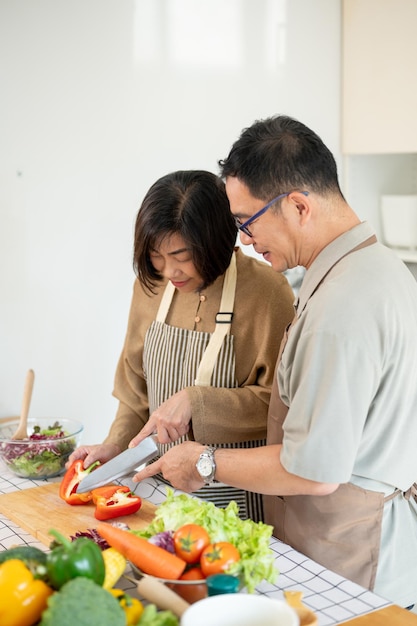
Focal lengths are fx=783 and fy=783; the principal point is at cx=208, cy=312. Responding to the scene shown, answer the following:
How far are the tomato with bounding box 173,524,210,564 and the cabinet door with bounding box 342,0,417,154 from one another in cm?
206

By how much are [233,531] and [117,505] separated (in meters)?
0.40

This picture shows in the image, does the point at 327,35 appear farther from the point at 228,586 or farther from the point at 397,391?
the point at 228,586

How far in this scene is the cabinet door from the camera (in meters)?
2.84

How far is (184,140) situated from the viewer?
2.74m

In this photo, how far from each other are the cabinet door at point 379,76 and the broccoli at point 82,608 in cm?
228

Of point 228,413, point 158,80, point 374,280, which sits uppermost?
point 158,80

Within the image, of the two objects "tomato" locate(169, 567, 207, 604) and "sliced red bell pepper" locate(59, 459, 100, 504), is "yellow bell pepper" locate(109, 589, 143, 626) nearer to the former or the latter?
"tomato" locate(169, 567, 207, 604)

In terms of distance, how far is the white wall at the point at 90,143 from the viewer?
243 centimetres

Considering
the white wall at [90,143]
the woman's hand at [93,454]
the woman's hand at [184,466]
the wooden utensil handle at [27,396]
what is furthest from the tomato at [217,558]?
the white wall at [90,143]

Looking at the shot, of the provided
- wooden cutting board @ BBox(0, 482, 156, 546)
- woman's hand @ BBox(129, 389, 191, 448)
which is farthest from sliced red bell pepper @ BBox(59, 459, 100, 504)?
woman's hand @ BBox(129, 389, 191, 448)

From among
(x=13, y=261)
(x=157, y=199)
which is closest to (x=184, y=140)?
(x=13, y=261)

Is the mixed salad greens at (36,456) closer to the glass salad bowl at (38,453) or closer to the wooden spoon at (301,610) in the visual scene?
the glass salad bowl at (38,453)

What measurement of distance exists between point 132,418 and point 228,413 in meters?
0.31

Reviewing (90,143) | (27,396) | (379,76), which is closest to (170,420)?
(27,396)
